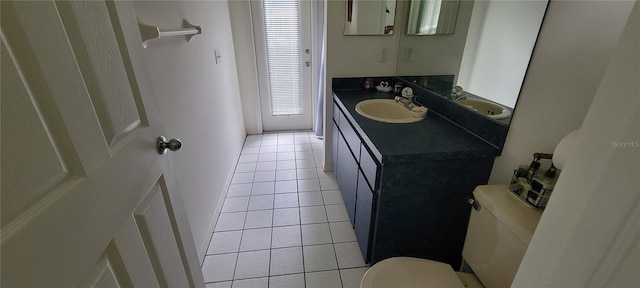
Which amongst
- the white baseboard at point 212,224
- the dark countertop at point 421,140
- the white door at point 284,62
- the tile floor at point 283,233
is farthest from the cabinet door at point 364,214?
the white door at point 284,62

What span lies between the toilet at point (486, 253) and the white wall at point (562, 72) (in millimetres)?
253

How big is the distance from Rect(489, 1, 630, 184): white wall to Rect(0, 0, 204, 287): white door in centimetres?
139

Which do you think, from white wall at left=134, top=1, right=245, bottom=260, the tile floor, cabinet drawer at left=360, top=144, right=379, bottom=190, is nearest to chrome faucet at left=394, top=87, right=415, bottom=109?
cabinet drawer at left=360, top=144, right=379, bottom=190

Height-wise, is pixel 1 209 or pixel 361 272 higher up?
pixel 1 209

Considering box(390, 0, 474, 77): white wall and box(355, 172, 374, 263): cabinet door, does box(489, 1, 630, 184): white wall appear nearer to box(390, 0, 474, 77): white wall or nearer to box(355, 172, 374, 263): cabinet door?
box(390, 0, 474, 77): white wall

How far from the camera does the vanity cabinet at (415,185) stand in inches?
47.8

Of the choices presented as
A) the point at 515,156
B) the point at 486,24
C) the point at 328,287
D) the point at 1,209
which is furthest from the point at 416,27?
the point at 1,209

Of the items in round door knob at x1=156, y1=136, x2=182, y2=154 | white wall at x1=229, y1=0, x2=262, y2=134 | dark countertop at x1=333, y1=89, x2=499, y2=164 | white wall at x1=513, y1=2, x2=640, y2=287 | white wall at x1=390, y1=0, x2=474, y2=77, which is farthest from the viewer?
white wall at x1=229, y1=0, x2=262, y2=134

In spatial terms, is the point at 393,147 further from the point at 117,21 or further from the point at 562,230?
the point at 117,21

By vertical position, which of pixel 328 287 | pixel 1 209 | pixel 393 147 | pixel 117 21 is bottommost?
pixel 328 287

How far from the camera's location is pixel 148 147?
81 cm

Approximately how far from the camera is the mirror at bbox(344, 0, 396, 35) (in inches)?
81.6

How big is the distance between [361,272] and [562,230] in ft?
4.32

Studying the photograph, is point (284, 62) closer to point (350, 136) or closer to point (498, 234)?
point (350, 136)
